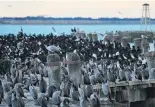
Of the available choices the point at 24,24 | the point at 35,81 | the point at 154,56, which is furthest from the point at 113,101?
the point at 24,24

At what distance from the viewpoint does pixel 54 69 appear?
1593cm

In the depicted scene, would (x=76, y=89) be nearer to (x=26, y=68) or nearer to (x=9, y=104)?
(x=9, y=104)

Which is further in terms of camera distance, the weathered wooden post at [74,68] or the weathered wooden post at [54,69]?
the weathered wooden post at [74,68]

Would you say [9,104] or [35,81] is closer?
[9,104]

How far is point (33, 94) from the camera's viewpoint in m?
14.5

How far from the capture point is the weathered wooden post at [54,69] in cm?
1586

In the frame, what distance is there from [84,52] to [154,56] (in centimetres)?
650

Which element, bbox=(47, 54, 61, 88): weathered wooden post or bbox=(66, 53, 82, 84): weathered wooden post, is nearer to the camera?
bbox=(47, 54, 61, 88): weathered wooden post

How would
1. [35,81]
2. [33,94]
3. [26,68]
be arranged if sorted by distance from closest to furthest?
[33,94], [35,81], [26,68]

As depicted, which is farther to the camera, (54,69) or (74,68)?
(74,68)

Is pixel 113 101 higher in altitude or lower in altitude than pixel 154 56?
lower

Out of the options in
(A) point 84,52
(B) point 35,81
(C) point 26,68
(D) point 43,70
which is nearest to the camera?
(B) point 35,81

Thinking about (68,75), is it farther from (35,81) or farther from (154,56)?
(154,56)

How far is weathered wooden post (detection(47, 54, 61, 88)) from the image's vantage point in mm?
15863
